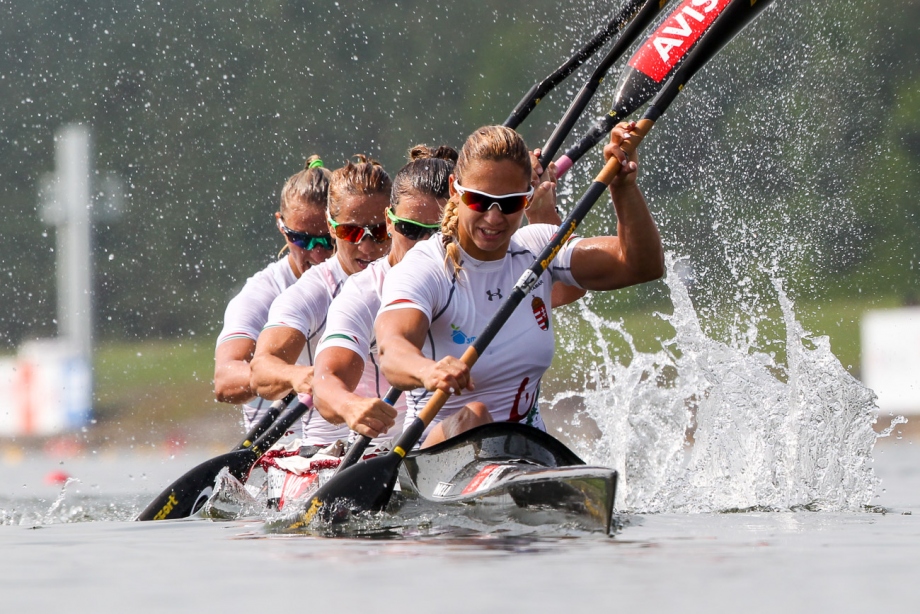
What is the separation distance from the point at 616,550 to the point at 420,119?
59.9 feet

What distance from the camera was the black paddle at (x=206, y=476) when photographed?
461cm

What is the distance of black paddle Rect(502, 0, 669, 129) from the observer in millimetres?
4770

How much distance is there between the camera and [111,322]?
2181 cm

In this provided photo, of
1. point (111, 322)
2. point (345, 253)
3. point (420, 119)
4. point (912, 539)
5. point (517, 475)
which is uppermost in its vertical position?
point (420, 119)

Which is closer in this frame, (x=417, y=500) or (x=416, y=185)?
(x=417, y=500)

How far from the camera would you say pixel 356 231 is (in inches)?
169

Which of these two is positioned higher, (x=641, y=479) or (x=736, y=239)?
(x=736, y=239)

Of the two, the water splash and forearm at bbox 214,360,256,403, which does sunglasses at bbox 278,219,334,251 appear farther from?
the water splash

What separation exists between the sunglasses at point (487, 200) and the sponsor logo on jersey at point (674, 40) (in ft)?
3.16

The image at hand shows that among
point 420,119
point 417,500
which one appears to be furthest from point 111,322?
point 417,500

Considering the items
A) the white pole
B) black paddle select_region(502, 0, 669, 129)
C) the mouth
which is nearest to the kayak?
the mouth

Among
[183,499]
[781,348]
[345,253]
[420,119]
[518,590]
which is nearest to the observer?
[518,590]

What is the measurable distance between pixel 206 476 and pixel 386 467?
52.0 inches

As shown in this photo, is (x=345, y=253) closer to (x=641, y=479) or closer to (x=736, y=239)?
(x=641, y=479)
